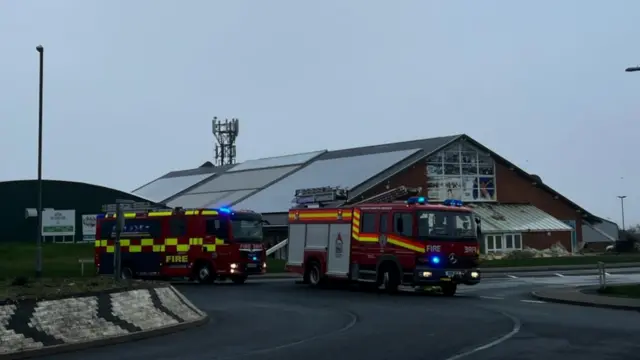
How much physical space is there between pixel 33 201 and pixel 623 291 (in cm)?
4426

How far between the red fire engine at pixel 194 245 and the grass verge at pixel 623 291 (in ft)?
44.8

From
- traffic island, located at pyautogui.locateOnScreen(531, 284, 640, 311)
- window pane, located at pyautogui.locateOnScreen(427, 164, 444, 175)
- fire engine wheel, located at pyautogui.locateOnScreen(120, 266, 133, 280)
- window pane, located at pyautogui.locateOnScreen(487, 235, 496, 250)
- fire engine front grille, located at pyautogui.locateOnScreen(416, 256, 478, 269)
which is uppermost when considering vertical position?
window pane, located at pyautogui.locateOnScreen(427, 164, 444, 175)

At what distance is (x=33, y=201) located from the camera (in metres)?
60.8

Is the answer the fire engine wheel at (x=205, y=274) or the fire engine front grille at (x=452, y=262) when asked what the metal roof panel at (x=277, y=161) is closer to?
the fire engine wheel at (x=205, y=274)

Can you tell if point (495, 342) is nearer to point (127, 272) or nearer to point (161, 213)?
point (161, 213)

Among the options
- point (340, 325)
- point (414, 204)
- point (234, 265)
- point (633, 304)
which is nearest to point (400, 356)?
point (340, 325)

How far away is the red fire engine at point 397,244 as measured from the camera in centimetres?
2702

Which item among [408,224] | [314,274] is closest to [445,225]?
[408,224]

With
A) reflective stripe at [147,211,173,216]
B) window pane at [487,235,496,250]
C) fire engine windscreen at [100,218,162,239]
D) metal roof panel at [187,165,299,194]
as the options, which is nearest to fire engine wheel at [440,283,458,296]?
reflective stripe at [147,211,173,216]

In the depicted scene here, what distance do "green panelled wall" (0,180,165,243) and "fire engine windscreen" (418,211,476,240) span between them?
126 feet

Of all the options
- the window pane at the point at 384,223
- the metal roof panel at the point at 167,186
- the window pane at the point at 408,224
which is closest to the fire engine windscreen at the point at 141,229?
the window pane at the point at 384,223

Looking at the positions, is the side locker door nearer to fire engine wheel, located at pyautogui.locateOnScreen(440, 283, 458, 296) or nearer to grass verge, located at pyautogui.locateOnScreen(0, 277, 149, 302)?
fire engine wheel, located at pyautogui.locateOnScreen(440, 283, 458, 296)

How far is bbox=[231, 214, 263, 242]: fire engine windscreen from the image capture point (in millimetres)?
34750

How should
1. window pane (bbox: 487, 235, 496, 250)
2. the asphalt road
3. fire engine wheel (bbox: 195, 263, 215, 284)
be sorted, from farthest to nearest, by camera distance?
1. window pane (bbox: 487, 235, 496, 250)
2. fire engine wheel (bbox: 195, 263, 215, 284)
3. the asphalt road
